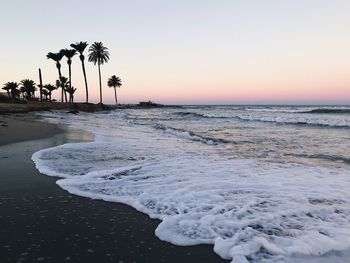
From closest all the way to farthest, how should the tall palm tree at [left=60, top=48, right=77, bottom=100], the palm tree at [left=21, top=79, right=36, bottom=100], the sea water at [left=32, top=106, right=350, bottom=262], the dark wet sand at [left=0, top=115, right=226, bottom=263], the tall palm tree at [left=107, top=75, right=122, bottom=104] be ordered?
the dark wet sand at [left=0, top=115, right=226, bottom=263] < the sea water at [left=32, top=106, right=350, bottom=262] < the tall palm tree at [left=60, top=48, right=77, bottom=100] < the palm tree at [left=21, top=79, right=36, bottom=100] < the tall palm tree at [left=107, top=75, right=122, bottom=104]

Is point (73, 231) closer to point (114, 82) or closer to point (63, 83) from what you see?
point (63, 83)

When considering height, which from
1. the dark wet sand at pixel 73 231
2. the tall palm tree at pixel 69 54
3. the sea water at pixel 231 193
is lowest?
the sea water at pixel 231 193

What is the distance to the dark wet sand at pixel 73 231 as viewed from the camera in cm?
390

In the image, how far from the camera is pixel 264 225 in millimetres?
4977

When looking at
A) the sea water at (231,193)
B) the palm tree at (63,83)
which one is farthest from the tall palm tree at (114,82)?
the sea water at (231,193)

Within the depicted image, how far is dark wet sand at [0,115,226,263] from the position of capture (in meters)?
3.90

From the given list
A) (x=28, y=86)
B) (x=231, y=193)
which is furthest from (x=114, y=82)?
(x=231, y=193)

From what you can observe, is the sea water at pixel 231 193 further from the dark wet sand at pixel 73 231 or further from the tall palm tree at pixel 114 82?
the tall palm tree at pixel 114 82

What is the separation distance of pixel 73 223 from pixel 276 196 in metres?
3.61

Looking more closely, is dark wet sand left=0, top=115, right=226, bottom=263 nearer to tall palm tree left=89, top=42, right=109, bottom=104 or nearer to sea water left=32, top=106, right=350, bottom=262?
sea water left=32, top=106, right=350, bottom=262

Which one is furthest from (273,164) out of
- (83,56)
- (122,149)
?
(83,56)

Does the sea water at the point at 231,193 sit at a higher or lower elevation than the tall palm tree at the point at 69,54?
lower

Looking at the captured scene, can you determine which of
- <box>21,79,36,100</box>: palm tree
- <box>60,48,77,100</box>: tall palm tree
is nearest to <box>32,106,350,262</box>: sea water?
<box>60,48,77,100</box>: tall palm tree

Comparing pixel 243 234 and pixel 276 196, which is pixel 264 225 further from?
pixel 276 196
